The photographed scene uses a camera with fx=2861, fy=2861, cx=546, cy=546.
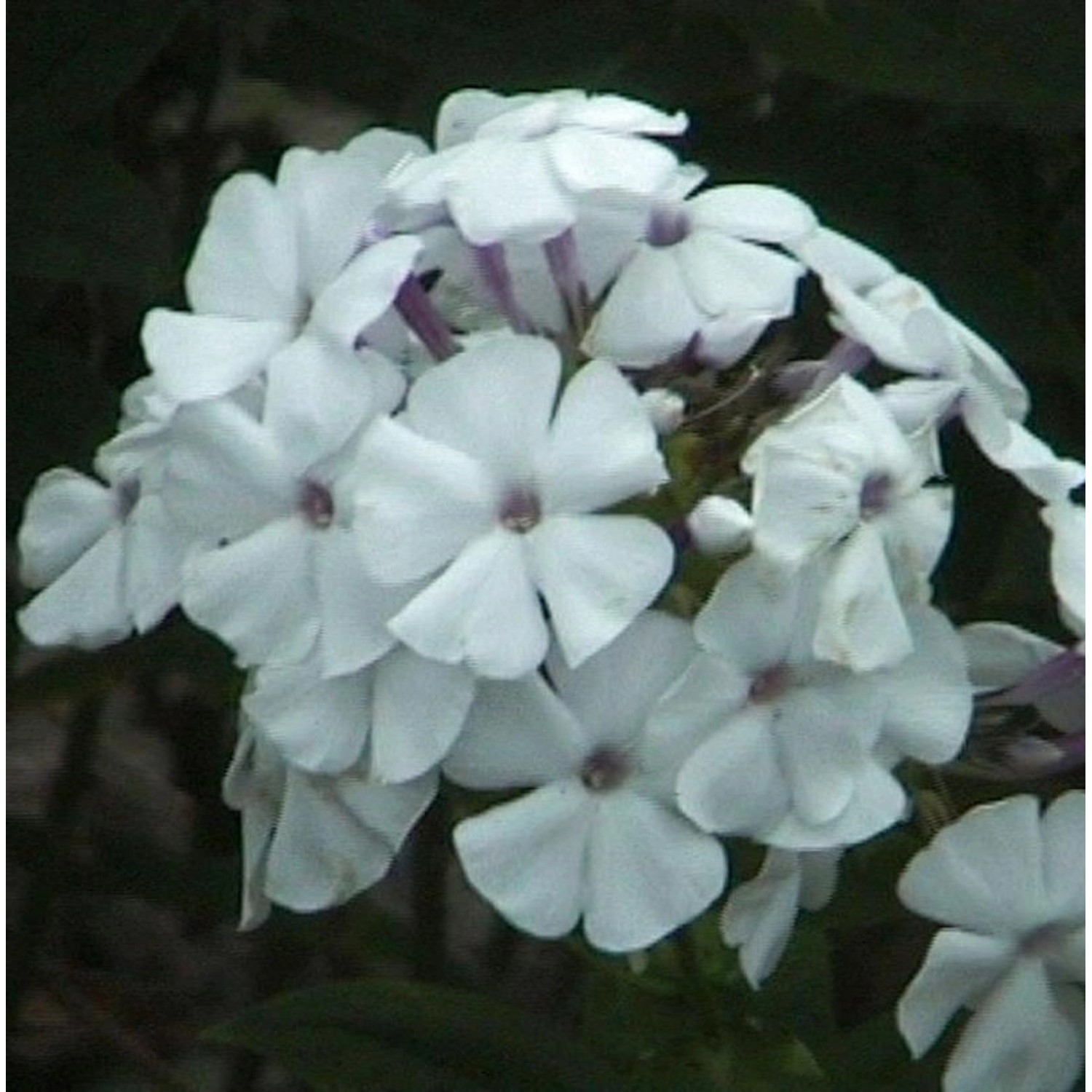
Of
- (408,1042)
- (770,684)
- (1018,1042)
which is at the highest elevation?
(770,684)

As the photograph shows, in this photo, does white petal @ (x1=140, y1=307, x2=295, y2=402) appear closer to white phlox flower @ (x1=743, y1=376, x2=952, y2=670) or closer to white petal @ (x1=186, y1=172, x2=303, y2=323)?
white petal @ (x1=186, y1=172, x2=303, y2=323)

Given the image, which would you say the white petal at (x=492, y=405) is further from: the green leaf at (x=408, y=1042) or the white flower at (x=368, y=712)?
the green leaf at (x=408, y=1042)

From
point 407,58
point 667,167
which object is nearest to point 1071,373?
point 407,58

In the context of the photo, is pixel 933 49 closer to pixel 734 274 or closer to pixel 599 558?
pixel 734 274

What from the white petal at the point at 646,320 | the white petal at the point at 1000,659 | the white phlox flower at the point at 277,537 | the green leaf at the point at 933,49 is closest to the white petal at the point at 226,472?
the white phlox flower at the point at 277,537

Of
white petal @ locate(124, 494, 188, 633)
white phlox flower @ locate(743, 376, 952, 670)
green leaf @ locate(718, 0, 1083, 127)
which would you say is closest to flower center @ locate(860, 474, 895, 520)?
white phlox flower @ locate(743, 376, 952, 670)

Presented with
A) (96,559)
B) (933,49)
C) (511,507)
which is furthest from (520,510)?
(933,49)
